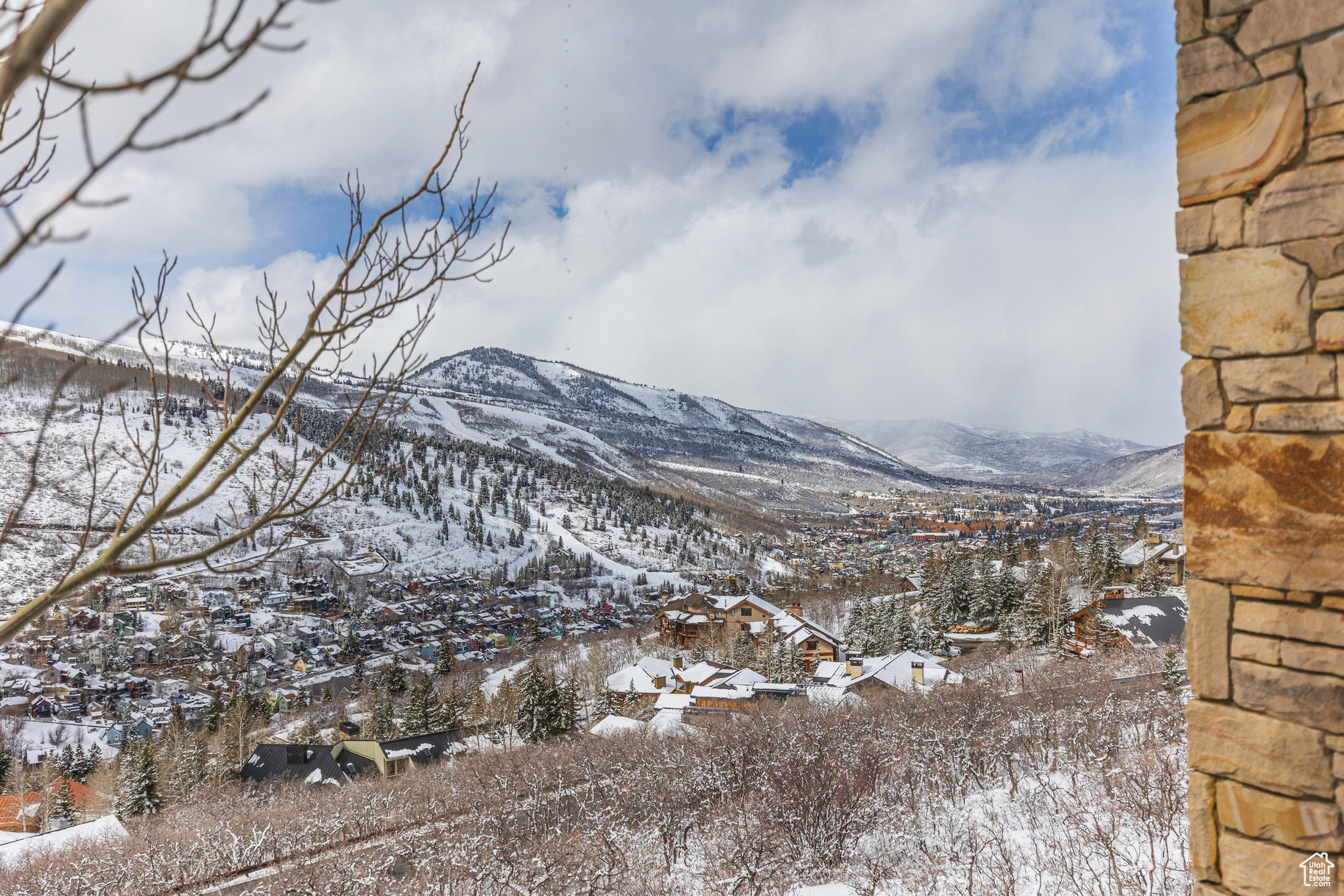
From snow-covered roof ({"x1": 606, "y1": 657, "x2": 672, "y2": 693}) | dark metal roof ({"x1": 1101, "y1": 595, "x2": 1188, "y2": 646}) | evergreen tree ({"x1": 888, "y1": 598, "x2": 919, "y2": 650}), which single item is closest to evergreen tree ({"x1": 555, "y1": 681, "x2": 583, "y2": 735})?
snow-covered roof ({"x1": 606, "y1": 657, "x2": 672, "y2": 693})

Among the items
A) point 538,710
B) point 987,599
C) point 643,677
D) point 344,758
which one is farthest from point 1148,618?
point 344,758

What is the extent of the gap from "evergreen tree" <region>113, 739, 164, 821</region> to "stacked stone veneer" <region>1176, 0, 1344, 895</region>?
33006mm

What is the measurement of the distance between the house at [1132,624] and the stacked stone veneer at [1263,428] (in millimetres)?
31928

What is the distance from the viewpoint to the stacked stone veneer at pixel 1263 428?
7.02 ft

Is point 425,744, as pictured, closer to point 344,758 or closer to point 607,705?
point 344,758

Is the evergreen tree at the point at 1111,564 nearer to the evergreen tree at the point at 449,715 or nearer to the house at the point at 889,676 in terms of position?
the house at the point at 889,676

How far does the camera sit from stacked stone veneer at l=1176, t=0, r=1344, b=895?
2139mm

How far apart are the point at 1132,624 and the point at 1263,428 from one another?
3491 cm

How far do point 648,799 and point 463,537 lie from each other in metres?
104

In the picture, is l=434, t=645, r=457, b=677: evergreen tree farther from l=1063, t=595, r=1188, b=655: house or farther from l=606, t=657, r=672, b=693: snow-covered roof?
l=1063, t=595, r=1188, b=655: house

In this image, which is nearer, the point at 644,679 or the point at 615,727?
the point at 615,727

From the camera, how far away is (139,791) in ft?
85.9

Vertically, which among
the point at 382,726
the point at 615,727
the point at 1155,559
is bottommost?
the point at 382,726

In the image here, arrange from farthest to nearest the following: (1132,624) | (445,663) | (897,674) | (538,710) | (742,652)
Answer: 1. (445,663)
2. (742,652)
3. (1132,624)
4. (897,674)
5. (538,710)
